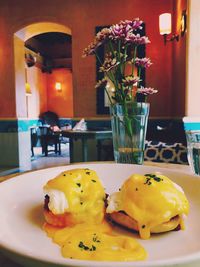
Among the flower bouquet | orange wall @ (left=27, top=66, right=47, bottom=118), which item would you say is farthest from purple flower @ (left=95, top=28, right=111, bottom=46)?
orange wall @ (left=27, top=66, right=47, bottom=118)

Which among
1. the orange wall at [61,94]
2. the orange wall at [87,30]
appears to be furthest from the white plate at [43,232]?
the orange wall at [61,94]

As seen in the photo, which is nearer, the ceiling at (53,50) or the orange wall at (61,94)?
the ceiling at (53,50)

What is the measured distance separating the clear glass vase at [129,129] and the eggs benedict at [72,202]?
1.37 ft

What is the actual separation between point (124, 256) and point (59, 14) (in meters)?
5.52

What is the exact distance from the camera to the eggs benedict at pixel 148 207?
0.52 meters

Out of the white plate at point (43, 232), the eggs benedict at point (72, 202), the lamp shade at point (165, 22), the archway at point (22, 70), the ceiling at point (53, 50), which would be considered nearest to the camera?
the white plate at point (43, 232)

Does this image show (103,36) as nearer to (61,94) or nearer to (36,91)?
(36,91)

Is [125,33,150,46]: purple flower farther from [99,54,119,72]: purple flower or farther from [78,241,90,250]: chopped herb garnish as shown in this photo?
[78,241,90,250]: chopped herb garnish

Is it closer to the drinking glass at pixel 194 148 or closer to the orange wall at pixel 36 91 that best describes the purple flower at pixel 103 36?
the drinking glass at pixel 194 148

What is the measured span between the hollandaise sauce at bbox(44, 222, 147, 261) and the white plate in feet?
0.06

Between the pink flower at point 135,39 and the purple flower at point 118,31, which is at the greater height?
the purple flower at point 118,31

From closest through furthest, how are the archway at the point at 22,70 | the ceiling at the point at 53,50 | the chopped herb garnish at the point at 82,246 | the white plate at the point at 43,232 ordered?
the white plate at the point at 43,232 < the chopped herb garnish at the point at 82,246 < the archway at the point at 22,70 < the ceiling at the point at 53,50

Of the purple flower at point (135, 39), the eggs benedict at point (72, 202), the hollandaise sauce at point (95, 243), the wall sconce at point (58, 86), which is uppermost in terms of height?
the wall sconce at point (58, 86)

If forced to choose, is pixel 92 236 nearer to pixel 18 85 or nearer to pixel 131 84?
pixel 131 84
